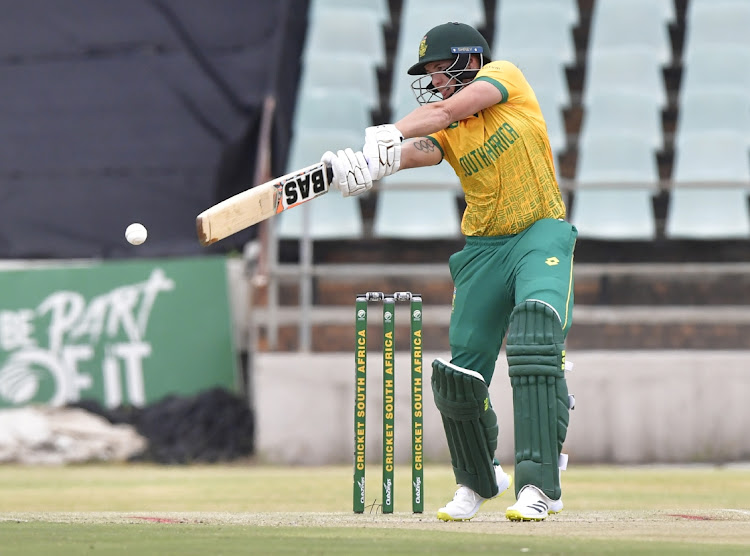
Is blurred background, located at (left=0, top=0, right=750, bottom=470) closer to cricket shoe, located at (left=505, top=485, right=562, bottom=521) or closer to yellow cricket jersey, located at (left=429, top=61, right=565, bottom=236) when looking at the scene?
yellow cricket jersey, located at (left=429, top=61, right=565, bottom=236)

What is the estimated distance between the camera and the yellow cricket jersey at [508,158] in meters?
4.08

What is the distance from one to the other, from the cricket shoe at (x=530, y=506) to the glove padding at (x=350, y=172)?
0.97m

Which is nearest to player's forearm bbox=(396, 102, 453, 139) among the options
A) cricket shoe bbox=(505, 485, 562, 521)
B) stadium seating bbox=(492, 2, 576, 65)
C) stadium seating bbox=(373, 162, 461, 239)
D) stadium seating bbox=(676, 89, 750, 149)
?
cricket shoe bbox=(505, 485, 562, 521)

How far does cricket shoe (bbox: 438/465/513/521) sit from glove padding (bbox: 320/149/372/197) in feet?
3.22

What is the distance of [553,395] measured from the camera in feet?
12.7

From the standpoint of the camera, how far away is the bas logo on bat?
3.91 meters

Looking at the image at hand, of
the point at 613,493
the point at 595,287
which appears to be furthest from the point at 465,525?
the point at 595,287

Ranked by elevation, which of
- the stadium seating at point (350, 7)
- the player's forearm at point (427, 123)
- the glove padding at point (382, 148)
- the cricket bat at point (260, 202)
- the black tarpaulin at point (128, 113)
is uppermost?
the stadium seating at point (350, 7)

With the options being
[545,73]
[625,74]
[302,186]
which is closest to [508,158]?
[302,186]

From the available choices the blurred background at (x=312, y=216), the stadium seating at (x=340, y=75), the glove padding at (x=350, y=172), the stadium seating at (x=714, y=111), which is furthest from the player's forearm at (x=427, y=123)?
the stadium seating at (x=714, y=111)

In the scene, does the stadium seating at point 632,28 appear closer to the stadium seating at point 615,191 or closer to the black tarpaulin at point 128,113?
the stadium seating at point 615,191

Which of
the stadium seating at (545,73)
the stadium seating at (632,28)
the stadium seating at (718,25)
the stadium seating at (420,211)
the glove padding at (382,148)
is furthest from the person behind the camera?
the stadium seating at (718,25)

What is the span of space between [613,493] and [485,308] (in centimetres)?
186

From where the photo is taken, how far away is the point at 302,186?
3920 millimetres
